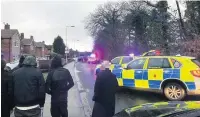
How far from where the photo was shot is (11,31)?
61.8 metres

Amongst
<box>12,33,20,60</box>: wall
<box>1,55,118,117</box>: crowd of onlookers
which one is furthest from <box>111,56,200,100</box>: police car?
<box>12,33,20,60</box>: wall

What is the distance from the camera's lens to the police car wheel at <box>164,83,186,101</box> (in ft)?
32.8

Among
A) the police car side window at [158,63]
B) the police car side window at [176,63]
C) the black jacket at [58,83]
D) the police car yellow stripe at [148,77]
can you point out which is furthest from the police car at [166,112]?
the police car side window at [158,63]

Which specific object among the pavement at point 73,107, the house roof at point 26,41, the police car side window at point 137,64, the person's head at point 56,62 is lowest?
the pavement at point 73,107

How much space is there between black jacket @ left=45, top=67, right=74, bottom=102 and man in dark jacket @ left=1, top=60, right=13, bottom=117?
3.23ft

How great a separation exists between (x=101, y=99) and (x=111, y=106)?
23cm

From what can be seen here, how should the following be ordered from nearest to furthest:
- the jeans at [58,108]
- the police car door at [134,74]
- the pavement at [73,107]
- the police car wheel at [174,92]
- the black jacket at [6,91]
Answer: the black jacket at [6,91] < the jeans at [58,108] < the pavement at [73,107] < the police car wheel at [174,92] < the police car door at [134,74]

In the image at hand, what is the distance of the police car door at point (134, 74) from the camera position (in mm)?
11031

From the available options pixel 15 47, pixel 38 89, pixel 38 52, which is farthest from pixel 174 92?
pixel 38 52

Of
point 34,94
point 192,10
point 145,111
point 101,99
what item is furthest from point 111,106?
point 192,10

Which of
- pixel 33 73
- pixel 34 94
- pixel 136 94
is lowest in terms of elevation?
pixel 136 94

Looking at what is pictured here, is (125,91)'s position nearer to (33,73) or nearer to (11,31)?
(33,73)

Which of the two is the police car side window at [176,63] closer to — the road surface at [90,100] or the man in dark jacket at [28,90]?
the road surface at [90,100]

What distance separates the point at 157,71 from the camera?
1055cm
